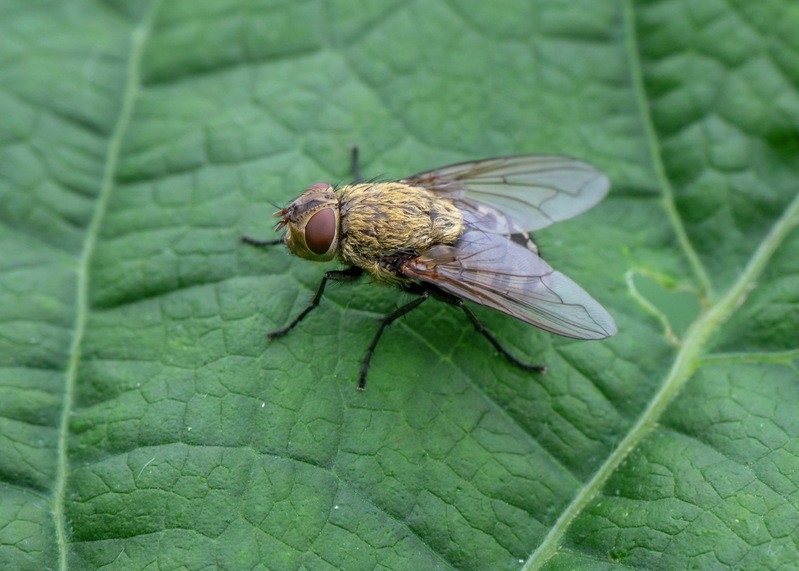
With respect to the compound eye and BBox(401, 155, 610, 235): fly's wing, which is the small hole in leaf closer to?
BBox(401, 155, 610, 235): fly's wing

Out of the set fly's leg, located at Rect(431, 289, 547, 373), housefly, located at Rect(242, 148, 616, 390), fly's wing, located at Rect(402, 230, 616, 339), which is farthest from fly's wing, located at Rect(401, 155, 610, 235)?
fly's leg, located at Rect(431, 289, 547, 373)

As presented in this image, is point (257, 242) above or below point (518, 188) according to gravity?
below

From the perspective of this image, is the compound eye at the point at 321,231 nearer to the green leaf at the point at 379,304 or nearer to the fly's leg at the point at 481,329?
the green leaf at the point at 379,304

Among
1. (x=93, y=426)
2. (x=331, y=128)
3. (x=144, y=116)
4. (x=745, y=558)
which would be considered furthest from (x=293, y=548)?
(x=144, y=116)

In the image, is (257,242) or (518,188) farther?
(518,188)

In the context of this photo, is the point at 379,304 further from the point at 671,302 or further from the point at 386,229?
the point at 671,302

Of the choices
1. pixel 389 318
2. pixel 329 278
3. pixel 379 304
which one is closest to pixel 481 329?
pixel 389 318

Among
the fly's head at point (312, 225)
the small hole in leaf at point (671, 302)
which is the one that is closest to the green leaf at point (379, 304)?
the small hole in leaf at point (671, 302)

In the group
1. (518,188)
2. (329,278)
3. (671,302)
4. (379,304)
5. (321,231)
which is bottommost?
(379,304)
